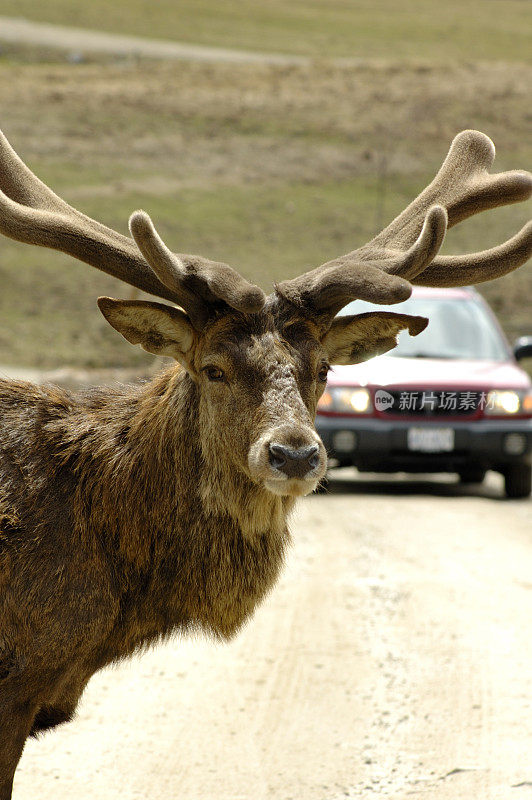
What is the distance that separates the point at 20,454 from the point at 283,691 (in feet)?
8.01

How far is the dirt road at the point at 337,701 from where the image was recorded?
5676 millimetres

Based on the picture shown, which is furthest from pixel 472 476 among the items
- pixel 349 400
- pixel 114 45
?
pixel 114 45

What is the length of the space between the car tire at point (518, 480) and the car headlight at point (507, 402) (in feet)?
1.86

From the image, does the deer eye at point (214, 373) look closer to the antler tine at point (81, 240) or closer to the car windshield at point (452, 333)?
the antler tine at point (81, 240)

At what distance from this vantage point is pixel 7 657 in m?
4.70

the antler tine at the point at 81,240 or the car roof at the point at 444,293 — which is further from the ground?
the antler tine at the point at 81,240

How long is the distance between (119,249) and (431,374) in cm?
725

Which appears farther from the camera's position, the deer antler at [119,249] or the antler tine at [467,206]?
the antler tine at [467,206]

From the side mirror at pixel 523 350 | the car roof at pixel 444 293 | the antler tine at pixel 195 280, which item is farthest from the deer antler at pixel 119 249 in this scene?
the side mirror at pixel 523 350

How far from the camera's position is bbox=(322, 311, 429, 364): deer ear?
5.41 metres

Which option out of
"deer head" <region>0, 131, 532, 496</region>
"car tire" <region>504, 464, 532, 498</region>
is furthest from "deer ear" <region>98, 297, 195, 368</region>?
"car tire" <region>504, 464, 532, 498</region>

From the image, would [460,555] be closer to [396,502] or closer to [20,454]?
[396,502]

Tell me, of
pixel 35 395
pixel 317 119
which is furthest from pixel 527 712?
pixel 317 119

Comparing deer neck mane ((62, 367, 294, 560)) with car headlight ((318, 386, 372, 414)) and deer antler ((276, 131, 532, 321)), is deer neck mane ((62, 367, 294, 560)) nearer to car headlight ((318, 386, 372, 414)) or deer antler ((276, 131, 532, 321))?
deer antler ((276, 131, 532, 321))
